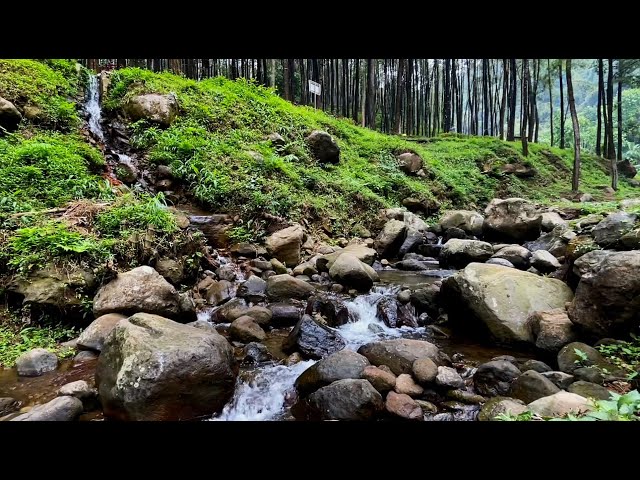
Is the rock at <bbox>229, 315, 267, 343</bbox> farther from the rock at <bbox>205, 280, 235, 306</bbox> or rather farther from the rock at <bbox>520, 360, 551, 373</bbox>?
the rock at <bbox>520, 360, 551, 373</bbox>

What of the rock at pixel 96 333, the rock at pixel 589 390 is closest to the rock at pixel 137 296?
the rock at pixel 96 333

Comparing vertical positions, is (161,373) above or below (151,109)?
below

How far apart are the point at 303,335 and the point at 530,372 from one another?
2560 millimetres

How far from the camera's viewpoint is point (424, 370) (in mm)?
4082

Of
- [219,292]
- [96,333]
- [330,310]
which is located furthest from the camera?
[219,292]

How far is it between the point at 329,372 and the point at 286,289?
9.50 feet

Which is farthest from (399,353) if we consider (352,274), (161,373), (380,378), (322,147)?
(322,147)

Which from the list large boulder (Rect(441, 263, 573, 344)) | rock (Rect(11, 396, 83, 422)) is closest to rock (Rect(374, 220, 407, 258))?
large boulder (Rect(441, 263, 573, 344))

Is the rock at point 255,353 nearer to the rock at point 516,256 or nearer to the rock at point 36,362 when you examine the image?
the rock at point 36,362

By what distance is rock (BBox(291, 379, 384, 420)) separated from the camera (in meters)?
3.53

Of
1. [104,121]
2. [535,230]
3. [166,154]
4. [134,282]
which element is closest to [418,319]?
[134,282]

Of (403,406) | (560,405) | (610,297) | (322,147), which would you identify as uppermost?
(322,147)

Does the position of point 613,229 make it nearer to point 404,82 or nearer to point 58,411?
point 58,411
